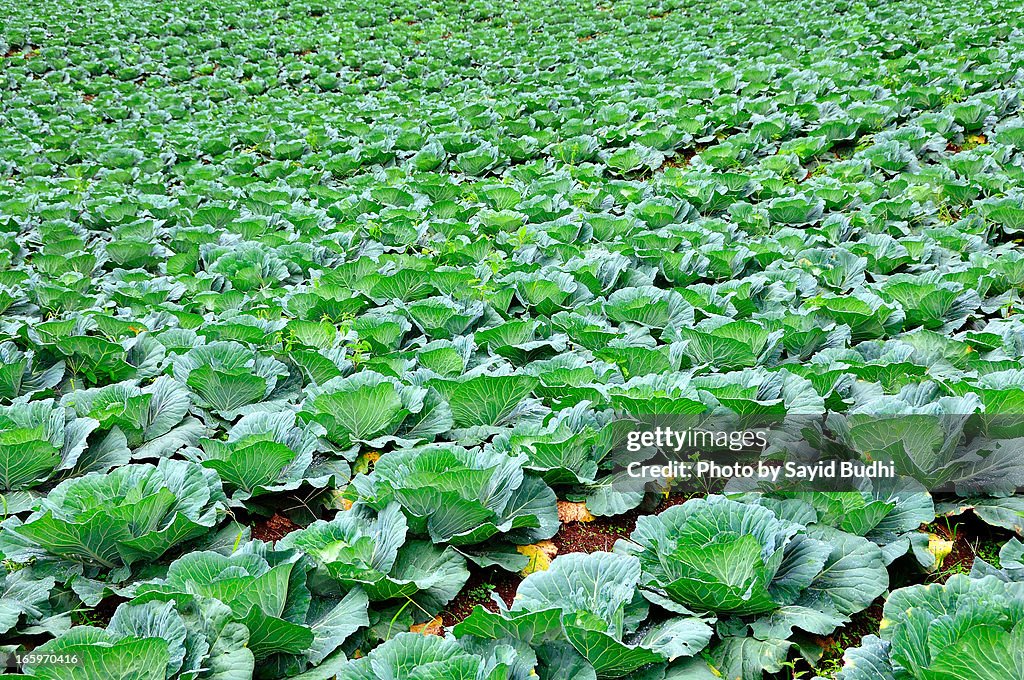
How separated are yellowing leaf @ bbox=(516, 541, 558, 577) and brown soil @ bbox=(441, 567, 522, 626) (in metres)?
0.07

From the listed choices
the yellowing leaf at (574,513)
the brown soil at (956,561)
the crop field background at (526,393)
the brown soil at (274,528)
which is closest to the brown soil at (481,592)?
the crop field background at (526,393)

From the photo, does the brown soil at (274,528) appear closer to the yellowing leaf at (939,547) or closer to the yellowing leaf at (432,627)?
A: the yellowing leaf at (432,627)

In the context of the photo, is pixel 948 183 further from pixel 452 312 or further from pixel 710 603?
pixel 710 603

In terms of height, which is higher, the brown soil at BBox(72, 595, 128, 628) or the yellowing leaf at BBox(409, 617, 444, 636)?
the brown soil at BBox(72, 595, 128, 628)

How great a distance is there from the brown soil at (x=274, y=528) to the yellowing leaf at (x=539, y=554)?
88 cm

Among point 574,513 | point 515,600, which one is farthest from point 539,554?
point 515,600

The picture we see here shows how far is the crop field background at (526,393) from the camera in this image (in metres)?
2.09

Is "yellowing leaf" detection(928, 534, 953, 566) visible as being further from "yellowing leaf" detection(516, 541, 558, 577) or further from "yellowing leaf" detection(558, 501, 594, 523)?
"yellowing leaf" detection(516, 541, 558, 577)

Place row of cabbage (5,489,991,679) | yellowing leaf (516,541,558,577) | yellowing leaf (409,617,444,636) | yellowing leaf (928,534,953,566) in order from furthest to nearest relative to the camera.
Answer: yellowing leaf (516,541,558,577), yellowing leaf (928,534,953,566), yellowing leaf (409,617,444,636), row of cabbage (5,489,991,679)

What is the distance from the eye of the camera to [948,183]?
5.41m

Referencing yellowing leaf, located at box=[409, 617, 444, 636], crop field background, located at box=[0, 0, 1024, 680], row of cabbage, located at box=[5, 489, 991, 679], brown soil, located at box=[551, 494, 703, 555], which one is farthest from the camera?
brown soil, located at box=[551, 494, 703, 555]

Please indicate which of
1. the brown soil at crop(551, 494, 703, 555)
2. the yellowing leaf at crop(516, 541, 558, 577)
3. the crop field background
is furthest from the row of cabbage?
the yellowing leaf at crop(516, 541, 558, 577)

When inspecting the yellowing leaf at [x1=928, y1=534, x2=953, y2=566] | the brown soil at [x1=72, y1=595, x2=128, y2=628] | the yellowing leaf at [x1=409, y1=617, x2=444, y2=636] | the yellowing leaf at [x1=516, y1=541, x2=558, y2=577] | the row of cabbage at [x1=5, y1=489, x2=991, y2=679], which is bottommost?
the yellowing leaf at [x1=516, y1=541, x2=558, y2=577]

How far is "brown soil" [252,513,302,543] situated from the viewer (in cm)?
270
